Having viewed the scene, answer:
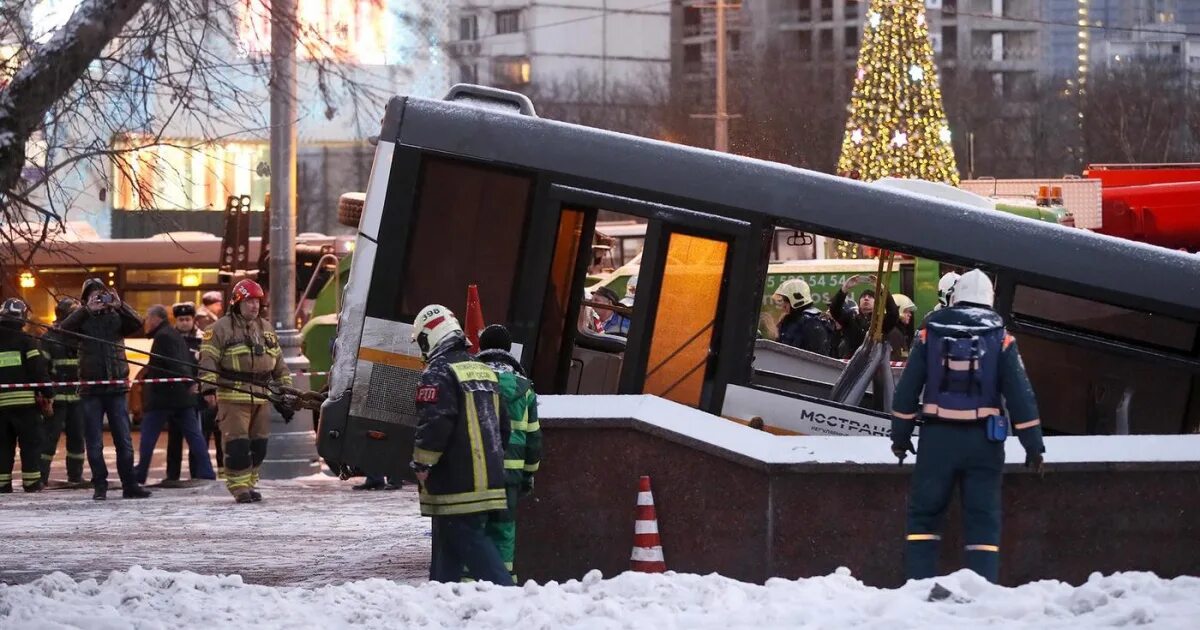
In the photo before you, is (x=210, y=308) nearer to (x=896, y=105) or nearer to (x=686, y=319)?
(x=686, y=319)

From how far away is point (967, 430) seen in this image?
938cm

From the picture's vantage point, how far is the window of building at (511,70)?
80.9 meters

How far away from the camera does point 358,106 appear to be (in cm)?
1077

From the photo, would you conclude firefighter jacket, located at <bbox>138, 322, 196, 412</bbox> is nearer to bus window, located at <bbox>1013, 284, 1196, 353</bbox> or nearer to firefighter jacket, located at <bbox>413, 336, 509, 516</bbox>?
firefighter jacket, located at <bbox>413, 336, 509, 516</bbox>

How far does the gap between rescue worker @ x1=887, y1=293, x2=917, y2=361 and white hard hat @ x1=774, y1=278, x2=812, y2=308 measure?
0.69 meters

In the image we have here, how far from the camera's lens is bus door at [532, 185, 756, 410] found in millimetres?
11648

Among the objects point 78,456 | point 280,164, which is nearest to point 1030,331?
point 280,164

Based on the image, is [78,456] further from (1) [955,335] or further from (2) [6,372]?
(1) [955,335]

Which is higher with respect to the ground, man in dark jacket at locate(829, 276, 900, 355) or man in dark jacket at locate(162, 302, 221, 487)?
man in dark jacket at locate(829, 276, 900, 355)

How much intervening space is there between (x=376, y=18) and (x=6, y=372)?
276 inches

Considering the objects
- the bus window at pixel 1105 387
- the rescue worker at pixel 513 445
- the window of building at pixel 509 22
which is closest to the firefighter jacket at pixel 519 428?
the rescue worker at pixel 513 445

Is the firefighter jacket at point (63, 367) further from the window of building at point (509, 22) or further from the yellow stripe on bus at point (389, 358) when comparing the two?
the window of building at point (509, 22)

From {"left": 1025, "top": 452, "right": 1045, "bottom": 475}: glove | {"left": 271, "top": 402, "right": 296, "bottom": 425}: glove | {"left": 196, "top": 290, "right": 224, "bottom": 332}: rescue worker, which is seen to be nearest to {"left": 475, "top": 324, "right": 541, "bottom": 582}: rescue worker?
{"left": 1025, "top": 452, "right": 1045, "bottom": 475}: glove

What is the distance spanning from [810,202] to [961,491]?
9.03ft
